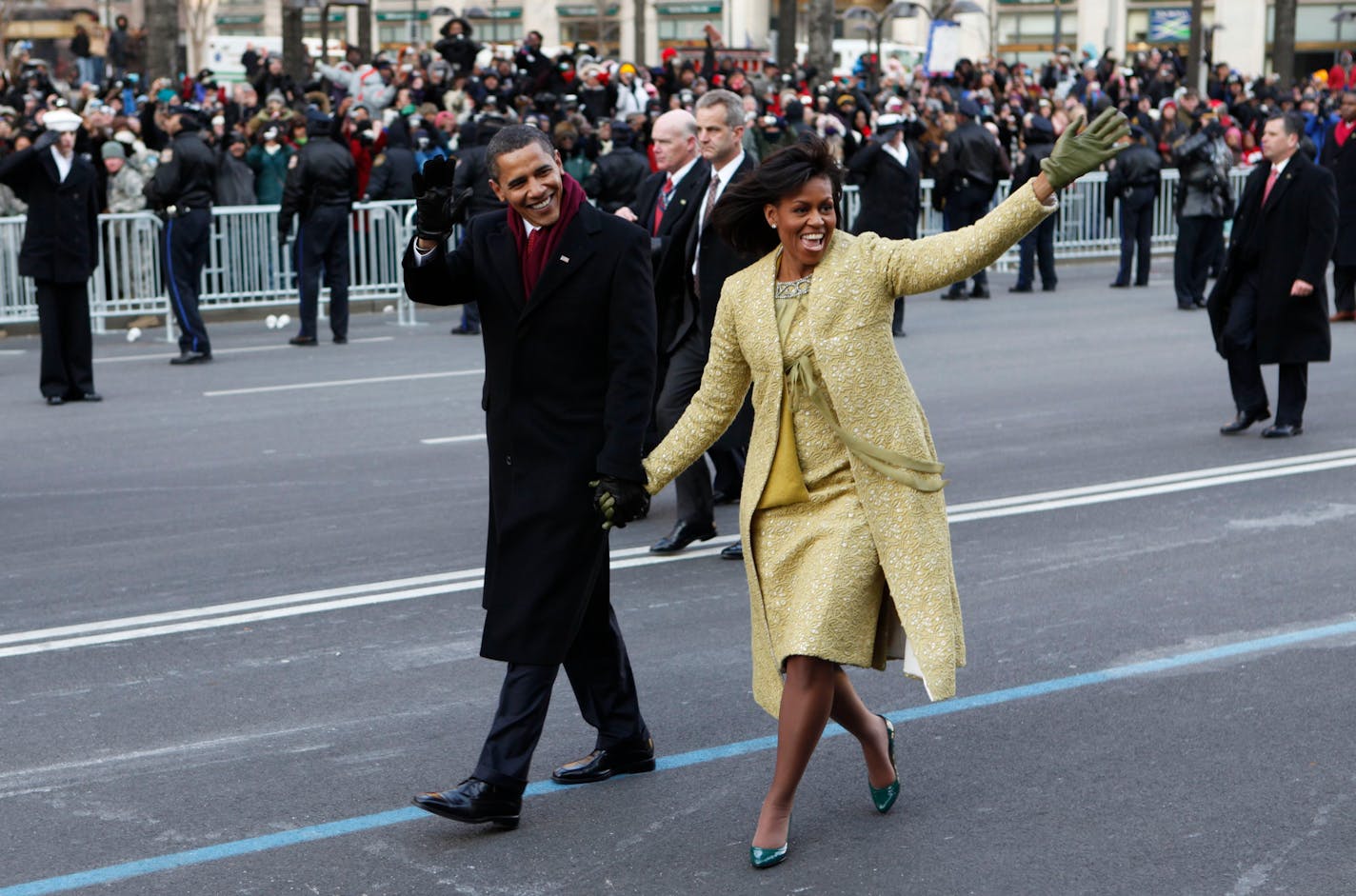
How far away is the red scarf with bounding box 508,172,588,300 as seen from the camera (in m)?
4.92

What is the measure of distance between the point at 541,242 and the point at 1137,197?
16716 mm

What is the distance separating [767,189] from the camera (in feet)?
15.1

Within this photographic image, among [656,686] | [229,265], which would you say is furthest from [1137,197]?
[656,686]

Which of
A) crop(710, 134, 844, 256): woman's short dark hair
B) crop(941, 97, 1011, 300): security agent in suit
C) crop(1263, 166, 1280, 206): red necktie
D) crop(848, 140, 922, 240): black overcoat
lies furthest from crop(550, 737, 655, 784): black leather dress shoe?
crop(941, 97, 1011, 300): security agent in suit

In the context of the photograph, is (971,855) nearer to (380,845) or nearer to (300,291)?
(380,845)

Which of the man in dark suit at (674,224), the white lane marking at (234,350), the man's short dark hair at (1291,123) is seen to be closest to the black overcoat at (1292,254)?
the man's short dark hair at (1291,123)

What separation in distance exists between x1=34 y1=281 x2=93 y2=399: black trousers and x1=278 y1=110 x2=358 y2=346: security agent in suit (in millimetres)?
3319

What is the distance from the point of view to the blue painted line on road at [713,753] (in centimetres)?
460

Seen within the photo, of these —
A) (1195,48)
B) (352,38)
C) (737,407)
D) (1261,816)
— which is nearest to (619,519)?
(737,407)

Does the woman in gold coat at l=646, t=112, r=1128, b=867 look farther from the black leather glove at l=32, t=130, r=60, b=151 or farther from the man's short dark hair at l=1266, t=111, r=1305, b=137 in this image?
the black leather glove at l=32, t=130, r=60, b=151

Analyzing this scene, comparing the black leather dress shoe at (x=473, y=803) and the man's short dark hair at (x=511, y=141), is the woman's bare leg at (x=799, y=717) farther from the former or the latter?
the man's short dark hair at (x=511, y=141)

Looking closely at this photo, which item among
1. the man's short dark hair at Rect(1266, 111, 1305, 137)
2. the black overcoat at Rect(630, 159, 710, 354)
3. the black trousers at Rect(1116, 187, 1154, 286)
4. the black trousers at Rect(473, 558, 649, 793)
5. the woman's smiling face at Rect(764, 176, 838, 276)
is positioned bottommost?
the black trousers at Rect(473, 558, 649, 793)

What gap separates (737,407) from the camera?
4.81 metres

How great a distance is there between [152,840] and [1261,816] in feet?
9.52
